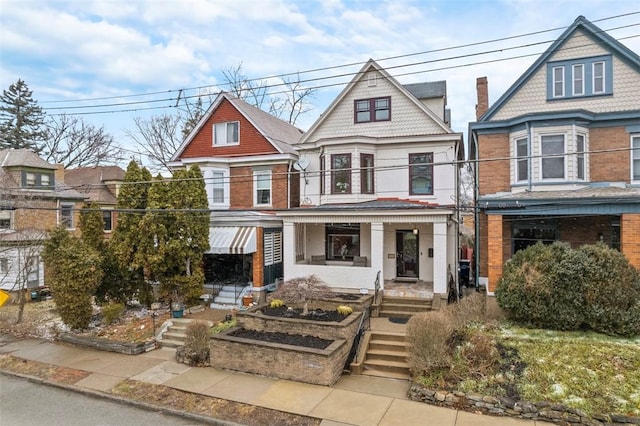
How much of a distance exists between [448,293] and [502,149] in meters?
6.20

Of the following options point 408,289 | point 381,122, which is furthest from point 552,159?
point 408,289

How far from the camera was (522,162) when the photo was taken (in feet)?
49.6

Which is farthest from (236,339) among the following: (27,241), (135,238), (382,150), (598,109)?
(598,109)

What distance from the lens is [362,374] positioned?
33.4ft

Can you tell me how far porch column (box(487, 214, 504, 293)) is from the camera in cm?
1373

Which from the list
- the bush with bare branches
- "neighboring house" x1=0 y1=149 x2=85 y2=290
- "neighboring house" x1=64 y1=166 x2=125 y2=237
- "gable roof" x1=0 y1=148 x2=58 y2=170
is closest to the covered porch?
the bush with bare branches

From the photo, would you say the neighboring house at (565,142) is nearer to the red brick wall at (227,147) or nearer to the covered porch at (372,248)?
the covered porch at (372,248)

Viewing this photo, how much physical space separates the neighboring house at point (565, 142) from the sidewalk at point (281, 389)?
22.0 ft

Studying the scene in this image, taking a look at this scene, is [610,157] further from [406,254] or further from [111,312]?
[111,312]

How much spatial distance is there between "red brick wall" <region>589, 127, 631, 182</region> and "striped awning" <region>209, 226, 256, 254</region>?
13.7 metres

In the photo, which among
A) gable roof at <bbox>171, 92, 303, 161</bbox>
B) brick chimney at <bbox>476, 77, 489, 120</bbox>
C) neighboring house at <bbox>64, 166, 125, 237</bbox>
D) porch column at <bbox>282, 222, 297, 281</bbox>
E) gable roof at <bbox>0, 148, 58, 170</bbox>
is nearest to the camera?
porch column at <bbox>282, 222, 297, 281</bbox>

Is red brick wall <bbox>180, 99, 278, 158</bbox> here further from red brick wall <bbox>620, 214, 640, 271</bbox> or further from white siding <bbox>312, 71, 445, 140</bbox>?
red brick wall <bbox>620, 214, 640, 271</bbox>

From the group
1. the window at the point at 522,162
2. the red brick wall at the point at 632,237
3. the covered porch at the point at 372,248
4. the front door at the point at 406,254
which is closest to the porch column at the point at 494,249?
the covered porch at the point at 372,248

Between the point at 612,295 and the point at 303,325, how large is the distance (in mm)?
8416
